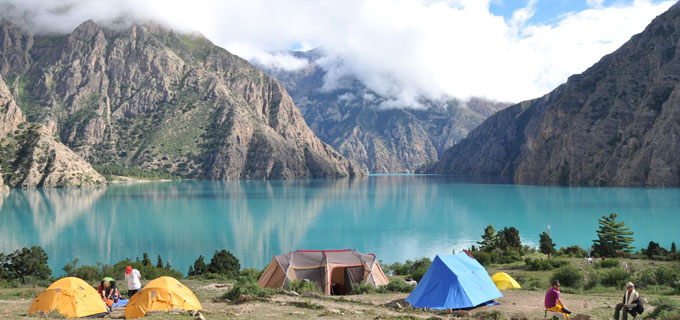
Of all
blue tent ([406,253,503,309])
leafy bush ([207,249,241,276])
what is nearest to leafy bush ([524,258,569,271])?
blue tent ([406,253,503,309])

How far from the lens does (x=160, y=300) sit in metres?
21.0

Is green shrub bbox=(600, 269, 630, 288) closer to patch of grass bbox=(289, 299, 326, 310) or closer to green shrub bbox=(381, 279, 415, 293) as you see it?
green shrub bbox=(381, 279, 415, 293)

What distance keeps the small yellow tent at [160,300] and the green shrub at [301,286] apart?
6.41 metres

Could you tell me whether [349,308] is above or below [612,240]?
above

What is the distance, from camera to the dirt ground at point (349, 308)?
19.5m

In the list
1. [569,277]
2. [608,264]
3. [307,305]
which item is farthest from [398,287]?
[608,264]

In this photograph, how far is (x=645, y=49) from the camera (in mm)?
187375

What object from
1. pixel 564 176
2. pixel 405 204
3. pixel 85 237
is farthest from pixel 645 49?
pixel 85 237

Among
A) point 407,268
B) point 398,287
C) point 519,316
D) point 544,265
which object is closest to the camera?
point 519,316

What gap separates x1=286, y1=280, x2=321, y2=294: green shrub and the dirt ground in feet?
6.10

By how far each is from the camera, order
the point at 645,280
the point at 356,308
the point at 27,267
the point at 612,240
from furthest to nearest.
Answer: the point at 612,240 → the point at 27,267 → the point at 645,280 → the point at 356,308

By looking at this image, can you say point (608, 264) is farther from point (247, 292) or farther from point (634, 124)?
point (634, 124)

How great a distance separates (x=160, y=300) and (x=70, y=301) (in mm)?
3698

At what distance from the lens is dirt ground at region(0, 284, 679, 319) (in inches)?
770
